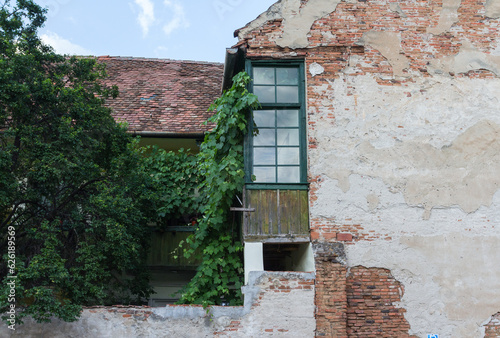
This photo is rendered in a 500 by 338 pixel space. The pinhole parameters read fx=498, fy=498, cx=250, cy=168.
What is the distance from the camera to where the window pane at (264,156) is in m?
9.41

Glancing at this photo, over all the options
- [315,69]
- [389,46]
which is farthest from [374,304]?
[389,46]

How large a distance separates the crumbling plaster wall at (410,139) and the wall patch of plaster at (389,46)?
0.02 metres

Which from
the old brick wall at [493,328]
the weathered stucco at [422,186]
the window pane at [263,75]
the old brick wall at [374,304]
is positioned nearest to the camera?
the old brick wall at [374,304]

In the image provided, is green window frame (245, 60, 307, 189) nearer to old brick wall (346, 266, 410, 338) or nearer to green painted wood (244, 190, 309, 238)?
green painted wood (244, 190, 309, 238)

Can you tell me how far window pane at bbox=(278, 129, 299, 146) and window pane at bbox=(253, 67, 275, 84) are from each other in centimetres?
102

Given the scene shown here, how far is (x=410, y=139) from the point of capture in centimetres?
947

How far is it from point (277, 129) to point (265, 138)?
0.29 m

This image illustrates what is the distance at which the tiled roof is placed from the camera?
41.6 feet

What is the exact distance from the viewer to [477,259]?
9039 millimetres

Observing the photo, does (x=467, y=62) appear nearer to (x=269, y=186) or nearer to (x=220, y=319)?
(x=269, y=186)

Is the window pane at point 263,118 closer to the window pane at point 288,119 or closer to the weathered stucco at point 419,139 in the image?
the window pane at point 288,119

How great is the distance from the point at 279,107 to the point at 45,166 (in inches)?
171

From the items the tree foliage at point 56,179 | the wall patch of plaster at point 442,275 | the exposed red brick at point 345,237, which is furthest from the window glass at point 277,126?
the tree foliage at point 56,179

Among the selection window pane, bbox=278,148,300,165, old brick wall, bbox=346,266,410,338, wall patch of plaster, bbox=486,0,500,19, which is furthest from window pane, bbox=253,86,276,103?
wall patch of plaster, bbox=486,0,500,19
